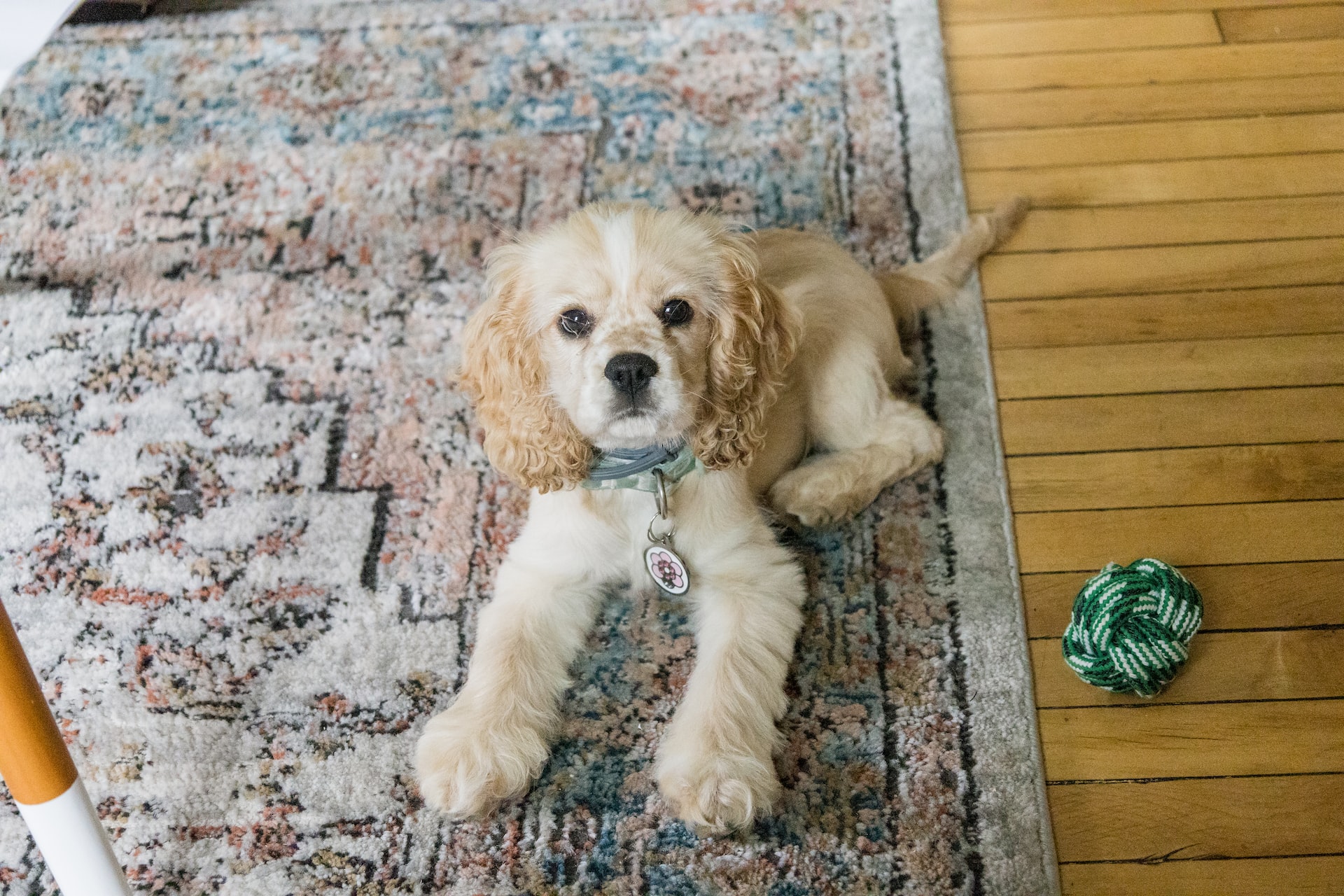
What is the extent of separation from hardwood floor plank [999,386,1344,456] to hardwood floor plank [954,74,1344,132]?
3.11ft

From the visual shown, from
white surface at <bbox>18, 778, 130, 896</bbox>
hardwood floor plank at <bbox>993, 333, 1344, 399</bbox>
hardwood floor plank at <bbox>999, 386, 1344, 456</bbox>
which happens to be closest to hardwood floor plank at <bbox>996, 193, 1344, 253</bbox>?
hardwood floor plank at <bbox>993, 333, 1344, 399</bbox>

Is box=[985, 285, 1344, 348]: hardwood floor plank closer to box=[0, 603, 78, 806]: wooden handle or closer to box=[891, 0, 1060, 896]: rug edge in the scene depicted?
box=[891, 0, 1060, 896]: rug edge

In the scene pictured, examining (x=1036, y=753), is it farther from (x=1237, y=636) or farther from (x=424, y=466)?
(x=424, y=466)

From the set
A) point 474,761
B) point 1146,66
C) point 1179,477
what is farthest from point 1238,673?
point 1146,66

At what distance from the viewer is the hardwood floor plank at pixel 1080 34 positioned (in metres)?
3.16

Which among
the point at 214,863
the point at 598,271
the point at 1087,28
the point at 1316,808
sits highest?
the point at 598,271

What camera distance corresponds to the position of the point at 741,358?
5.78ft

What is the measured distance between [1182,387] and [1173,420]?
0.32ft

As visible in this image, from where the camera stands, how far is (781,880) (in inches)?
64.7

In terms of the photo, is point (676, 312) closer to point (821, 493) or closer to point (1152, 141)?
point (821, 493)

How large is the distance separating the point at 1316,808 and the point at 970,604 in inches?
23.0

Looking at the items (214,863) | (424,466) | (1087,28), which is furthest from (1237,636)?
(1087,28)

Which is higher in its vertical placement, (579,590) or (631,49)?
(631,49)

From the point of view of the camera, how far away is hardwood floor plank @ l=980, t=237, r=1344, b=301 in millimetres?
2537
